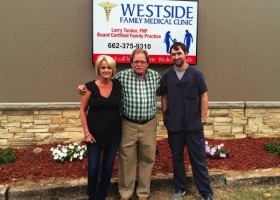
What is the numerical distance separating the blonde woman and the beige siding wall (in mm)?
2029

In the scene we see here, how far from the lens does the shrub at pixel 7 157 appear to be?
191 inches

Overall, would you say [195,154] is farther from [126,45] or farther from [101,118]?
[126,45]

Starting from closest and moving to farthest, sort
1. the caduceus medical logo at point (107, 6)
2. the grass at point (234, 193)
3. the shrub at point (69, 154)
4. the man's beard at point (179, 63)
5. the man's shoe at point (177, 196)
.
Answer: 1. the man's beard at point (179, 63)
2. the man's shoe at point (177, 196)
3. the grass at point (234, 193)
4. the shrub at point (69, 154)
5. the caduceus medical logo at point (107, 6)

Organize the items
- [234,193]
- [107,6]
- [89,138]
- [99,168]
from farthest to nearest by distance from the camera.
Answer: [107,6]
[234,193]
[99,168]
[89,138]

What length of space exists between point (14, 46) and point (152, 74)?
2.65 m

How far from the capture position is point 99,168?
3.67 metres

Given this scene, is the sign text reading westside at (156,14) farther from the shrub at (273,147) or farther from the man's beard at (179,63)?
the shrub at (273,147)

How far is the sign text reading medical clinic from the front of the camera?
5465 mm

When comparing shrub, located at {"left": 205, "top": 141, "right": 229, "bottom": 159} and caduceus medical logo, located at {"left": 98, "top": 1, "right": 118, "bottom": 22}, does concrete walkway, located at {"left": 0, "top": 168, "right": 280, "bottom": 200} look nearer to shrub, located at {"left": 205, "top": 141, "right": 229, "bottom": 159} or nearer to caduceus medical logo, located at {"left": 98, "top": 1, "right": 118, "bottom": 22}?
shrub, located at {"left": 205, "top": 141, "right": 229, "bottom": 159}

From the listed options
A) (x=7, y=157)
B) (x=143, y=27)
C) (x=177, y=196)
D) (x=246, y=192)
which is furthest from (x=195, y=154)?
(x=7, y=157)

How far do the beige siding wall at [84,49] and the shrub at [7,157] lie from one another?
2.86ft

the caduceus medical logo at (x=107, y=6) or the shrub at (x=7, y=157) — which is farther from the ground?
the caduceus medical logo at (x=107, y=6)

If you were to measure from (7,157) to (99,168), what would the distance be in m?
1.98

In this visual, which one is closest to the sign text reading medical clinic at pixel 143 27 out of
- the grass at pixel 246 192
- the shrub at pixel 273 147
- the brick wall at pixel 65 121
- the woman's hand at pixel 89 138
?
the brick wall at pixel 65 121
